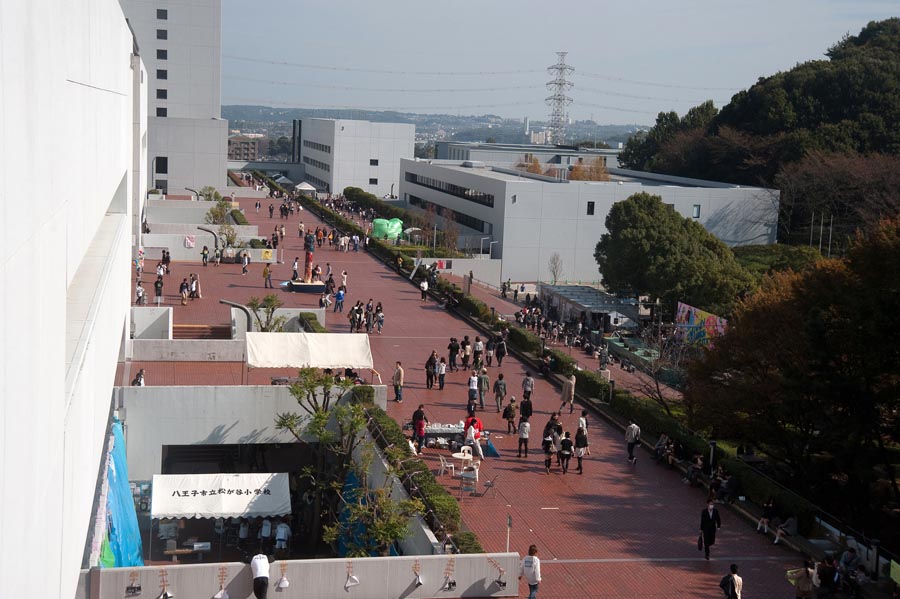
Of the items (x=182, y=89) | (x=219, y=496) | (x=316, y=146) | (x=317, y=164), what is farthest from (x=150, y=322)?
(x=316, y=146)

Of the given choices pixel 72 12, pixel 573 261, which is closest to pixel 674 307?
pixel 573 261

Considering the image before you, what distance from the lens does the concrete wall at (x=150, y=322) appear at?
32.3m

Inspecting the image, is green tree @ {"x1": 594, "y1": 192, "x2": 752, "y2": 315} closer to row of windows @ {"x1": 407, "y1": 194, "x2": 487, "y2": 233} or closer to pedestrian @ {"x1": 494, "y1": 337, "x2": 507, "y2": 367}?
pedestrian @ {"x1": 494, "y1": 337, "x2": 507, "y2": 367}

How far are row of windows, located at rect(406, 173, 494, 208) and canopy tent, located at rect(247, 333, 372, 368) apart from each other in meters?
37.9

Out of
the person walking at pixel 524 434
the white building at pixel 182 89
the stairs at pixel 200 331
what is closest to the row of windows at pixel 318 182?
the white building at pixel 182 89

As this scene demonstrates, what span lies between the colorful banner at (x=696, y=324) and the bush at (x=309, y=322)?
12.0 meters

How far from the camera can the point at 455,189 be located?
71938 mm

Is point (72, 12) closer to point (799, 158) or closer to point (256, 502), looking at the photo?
point (256, 502)

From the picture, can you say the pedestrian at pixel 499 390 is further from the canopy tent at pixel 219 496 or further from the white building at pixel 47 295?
the white building at pixel 47 295

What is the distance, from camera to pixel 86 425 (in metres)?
12.6

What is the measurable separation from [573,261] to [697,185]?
17597 millimetres

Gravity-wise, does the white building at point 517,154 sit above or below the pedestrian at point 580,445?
above

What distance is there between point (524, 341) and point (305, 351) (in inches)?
379

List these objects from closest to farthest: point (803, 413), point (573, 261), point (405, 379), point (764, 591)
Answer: point (764, 591) < point (803, 413) < point (405, 379) < point (573, 261)
